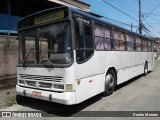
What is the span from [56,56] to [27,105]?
2253 millimetres

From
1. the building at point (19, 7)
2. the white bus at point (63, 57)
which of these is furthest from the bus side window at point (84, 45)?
the building at point (19, 7)

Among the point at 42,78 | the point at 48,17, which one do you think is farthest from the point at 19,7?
the point at 42,78

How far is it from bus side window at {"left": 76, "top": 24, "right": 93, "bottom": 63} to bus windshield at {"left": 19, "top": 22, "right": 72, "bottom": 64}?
0.36 m

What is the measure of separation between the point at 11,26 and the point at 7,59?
4.07 meters

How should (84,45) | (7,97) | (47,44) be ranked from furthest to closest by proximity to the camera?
(7,97) < (84,45) < (47,44)

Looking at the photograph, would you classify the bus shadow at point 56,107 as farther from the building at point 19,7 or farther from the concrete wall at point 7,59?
the building at point 19,7

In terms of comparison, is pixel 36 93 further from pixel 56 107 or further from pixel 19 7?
pixel 19 7

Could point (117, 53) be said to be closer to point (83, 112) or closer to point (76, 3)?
point (83, 112)

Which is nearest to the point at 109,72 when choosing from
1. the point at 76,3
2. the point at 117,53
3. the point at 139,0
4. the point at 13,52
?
the point at 117,53

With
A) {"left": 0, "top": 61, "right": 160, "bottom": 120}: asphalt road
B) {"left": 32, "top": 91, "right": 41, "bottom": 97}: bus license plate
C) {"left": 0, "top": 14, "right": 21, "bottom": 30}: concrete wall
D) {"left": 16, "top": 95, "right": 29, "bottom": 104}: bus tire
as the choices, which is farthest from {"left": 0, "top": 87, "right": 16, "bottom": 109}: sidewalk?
{"left": 0, "top": 14, "right": 21, "bottom": 30}: concrete wall

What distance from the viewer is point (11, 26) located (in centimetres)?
1332

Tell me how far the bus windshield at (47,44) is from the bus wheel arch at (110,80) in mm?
2558

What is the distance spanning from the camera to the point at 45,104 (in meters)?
7.50

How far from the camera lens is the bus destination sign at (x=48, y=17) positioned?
632cm
